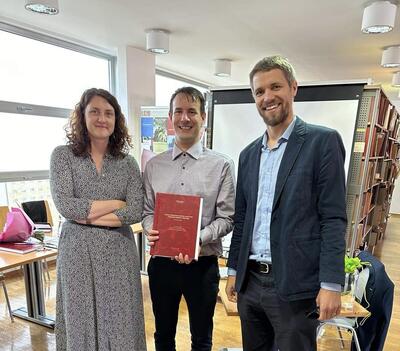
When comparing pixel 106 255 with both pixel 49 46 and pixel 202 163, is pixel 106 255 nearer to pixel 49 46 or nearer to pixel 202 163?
pixel 202 163

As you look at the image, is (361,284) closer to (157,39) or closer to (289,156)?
(289,156)

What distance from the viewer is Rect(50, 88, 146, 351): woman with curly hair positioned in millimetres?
1558

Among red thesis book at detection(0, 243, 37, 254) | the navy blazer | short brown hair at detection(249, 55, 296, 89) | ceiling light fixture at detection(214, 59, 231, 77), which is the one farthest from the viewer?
ceiling light fixture at detection(214, 59, 231, 77)

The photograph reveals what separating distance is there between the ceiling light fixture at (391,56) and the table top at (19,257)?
14.9 feet

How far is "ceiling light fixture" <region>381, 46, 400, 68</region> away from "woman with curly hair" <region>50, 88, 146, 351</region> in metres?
4.06

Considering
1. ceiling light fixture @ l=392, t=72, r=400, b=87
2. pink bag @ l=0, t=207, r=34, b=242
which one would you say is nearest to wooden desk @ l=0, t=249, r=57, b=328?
pink bag @ l=0, t=207, r=34, b=242

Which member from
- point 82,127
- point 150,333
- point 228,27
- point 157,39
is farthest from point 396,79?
point 82,127

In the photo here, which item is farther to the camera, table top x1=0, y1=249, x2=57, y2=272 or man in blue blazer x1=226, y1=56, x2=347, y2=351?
table top x1=0, y1=249, x2=57, y2=272

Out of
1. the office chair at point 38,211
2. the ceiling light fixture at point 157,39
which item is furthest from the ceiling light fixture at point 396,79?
the office chair at point 38,211

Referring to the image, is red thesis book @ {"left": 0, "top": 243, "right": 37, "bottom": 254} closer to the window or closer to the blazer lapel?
the window

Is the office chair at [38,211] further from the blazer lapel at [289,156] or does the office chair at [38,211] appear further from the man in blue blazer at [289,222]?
the blazer lapel at [289,156]

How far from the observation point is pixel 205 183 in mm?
1557

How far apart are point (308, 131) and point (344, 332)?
7.47 feet

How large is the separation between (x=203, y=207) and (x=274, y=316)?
575 millimetres
